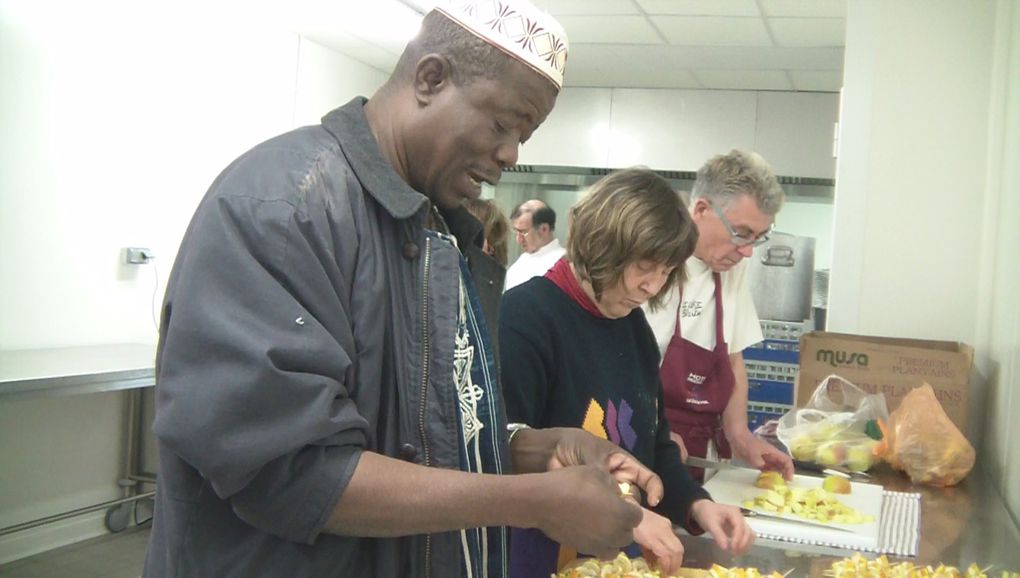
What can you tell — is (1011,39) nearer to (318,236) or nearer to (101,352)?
(318,236)

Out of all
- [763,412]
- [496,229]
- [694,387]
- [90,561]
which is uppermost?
[496,229]

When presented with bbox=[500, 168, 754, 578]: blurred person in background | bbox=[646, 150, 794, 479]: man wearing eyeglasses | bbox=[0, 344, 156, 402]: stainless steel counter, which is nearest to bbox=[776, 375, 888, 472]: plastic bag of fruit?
bbox=[646, 150, 794, 479]: man wearing eyeglasses

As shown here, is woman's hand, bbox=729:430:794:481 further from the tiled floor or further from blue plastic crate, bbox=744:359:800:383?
blue plastic crate, bbox=744:359:800:383

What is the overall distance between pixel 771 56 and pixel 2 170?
364cm

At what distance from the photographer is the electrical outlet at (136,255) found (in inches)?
158

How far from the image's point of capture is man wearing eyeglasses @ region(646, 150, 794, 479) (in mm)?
2334

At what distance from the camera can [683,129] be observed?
5.61 m

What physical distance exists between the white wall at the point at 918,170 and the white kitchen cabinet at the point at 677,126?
272 centimetres

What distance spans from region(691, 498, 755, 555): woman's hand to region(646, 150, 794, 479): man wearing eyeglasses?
75 centimetres

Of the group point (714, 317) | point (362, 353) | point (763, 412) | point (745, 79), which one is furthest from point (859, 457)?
point (745, 79)

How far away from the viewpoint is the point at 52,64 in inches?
143

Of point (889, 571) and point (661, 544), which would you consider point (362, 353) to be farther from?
point (889, 571)

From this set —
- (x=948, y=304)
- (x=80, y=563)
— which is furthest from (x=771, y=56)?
(x=80, y=563)

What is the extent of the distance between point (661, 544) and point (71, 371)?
2552mm
